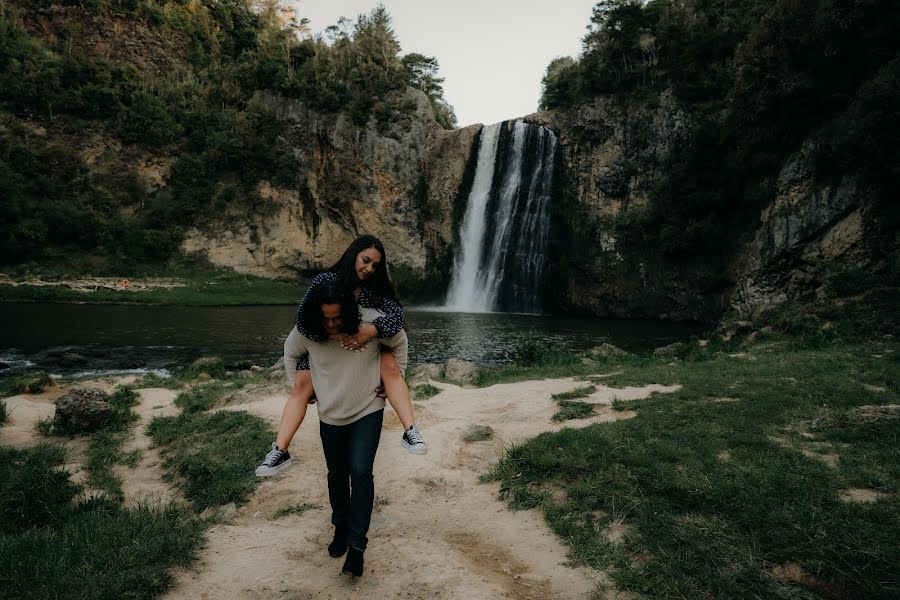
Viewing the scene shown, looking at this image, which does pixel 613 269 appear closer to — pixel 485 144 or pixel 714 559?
pixel 485 144

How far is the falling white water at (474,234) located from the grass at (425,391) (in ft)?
79.4

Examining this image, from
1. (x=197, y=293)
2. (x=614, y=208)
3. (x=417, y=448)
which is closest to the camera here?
(x=417, y=448)

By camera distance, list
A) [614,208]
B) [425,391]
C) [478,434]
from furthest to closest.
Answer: [614,208], [425,391], [478,434]

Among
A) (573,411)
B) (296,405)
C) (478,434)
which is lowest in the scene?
(478,434)

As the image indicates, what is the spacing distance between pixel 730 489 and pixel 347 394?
3181mm

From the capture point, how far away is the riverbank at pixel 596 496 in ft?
10.2

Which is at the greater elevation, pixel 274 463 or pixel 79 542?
pixel 274 463

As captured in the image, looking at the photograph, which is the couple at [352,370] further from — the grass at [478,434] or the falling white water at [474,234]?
the falling white water at [474,234]

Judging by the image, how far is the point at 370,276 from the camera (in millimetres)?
3432

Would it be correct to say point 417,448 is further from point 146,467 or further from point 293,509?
point 146,467

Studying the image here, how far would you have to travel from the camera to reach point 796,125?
1950 centimetres

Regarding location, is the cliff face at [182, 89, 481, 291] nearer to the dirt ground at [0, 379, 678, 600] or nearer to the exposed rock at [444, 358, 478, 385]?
the exposed rock at [444, 358, 478, 385]

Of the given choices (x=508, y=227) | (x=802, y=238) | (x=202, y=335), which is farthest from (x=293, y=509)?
(x=508, y=227)

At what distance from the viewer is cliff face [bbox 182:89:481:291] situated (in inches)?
1510
